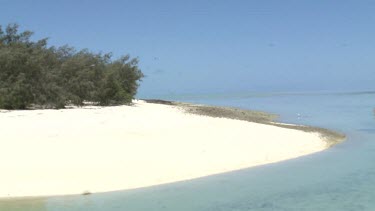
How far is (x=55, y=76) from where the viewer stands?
3641cm

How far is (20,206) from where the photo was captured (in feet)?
41.2

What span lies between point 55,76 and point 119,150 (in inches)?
787

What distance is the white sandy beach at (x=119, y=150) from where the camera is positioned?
14898 mm

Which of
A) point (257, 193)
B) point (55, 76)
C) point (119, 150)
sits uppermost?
point (55, 76)

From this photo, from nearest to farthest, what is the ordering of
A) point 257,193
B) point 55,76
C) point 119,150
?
1. point 257,193
2. point 119,150
3. point 55,76

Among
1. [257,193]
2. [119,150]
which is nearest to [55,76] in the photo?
[119,150]

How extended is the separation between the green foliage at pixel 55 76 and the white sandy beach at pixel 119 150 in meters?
8.39

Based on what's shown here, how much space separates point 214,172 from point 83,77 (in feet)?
83.5

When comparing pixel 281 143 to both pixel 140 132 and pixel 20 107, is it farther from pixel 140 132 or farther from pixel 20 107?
pixel 20 107

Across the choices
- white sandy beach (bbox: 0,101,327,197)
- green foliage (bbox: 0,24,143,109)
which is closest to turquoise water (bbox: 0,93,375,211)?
white sandy beach (bbox: 0,101,327,197)

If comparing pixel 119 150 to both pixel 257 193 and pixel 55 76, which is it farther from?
pixel 55 76

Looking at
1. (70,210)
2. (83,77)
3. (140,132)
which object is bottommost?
(70,210)

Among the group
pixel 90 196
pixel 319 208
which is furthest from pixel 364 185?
pixel 90 196

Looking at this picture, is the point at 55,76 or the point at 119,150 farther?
the point at 55,76
